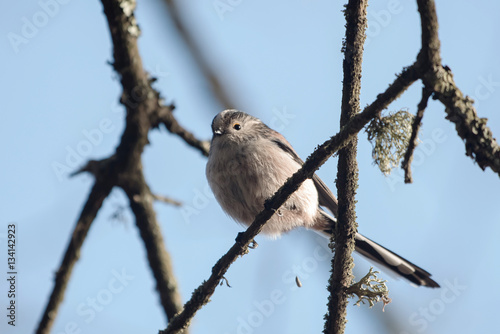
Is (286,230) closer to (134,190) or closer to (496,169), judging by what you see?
(134,190)

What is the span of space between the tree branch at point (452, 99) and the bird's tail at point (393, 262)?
2.37m

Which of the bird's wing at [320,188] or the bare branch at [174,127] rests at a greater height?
the bird's wing at [320,188]

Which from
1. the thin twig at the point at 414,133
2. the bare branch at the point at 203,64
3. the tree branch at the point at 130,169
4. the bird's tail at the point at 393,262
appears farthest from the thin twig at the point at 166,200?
Result: the thin twig at the point at 414,133

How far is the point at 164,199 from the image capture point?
363cm

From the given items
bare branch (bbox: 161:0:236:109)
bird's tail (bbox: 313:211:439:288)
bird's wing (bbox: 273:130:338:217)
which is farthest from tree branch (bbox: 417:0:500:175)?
bird's wing (bbox: 273:130:338:217)

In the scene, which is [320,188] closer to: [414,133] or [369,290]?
[369,290]

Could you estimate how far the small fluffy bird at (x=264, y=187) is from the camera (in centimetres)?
379

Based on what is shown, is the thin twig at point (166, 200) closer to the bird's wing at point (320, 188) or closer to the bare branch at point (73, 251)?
the bare branch at point (73, 251)

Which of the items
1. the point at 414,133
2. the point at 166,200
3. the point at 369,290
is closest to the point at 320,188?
the point at 166,200

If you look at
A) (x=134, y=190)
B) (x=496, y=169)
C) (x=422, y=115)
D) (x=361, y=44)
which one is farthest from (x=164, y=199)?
(x=496, y=169)

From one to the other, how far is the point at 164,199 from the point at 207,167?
1.78 feet

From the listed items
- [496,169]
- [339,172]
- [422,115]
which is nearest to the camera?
[496,169]

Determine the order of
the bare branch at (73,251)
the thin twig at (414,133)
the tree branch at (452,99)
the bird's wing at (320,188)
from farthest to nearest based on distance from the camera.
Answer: the bird's wing at (320,188), the bare branch at (73,251), the thin twig at (414,133), the tree branch at (452,99)

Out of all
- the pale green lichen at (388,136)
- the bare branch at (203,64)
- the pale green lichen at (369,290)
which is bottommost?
the pale green lichen at (369,290)
